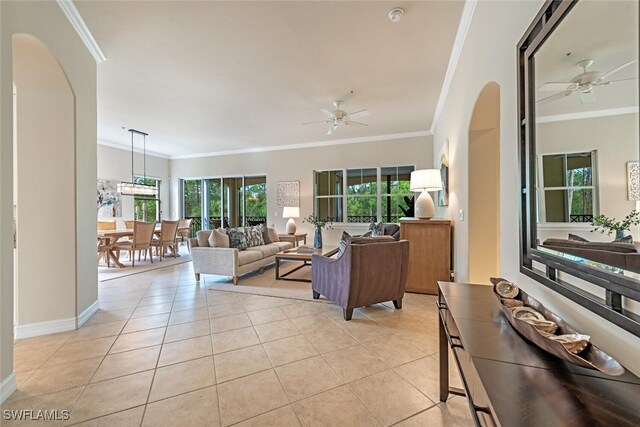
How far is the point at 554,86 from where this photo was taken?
118 centimetres

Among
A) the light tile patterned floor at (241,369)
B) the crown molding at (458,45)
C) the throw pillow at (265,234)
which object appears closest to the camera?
the light tile patterned floor at (241,369)

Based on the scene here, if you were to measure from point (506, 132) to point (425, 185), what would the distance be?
214 centimetres

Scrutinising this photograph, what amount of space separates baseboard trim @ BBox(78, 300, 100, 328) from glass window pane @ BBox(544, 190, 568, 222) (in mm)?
3817

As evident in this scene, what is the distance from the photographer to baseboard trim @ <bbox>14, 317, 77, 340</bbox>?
8.32 ft

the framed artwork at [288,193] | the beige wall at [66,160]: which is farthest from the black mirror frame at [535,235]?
the framed artwork at [288,193]

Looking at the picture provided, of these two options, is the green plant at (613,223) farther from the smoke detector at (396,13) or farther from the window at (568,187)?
the smoke detector at (396,13)

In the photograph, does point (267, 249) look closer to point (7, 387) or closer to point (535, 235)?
point (7, 387)

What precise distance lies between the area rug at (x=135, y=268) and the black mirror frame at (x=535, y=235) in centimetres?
568

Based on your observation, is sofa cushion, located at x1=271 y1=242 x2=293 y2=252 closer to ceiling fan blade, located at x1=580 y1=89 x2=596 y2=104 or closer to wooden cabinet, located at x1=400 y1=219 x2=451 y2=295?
wooden cabinet, located at x1=400 y1=219 x2=451 y2=295

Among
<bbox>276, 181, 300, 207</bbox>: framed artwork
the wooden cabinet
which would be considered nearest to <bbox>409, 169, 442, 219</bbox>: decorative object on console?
the wooden cabinet

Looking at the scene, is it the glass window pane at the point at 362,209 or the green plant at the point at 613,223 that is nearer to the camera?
the green plant at the point at 613,223

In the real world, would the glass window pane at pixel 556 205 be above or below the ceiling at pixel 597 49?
below

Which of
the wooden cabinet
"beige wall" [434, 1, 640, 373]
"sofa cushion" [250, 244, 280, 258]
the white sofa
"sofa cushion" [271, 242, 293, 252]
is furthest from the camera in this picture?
"sofa cushion" [271, 242, 293, 252]

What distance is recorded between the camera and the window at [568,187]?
0.97 m
